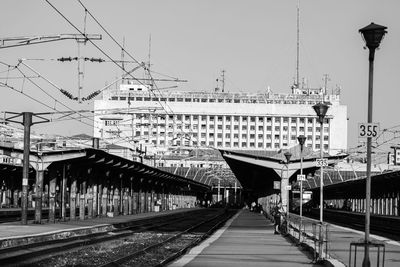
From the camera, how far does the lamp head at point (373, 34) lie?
1742 centimetres

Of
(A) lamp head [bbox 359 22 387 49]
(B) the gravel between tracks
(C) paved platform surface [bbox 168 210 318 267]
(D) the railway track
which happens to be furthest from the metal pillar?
(A) lamp head [bbox 359 22 387 49]

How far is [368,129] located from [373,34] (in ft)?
6.36

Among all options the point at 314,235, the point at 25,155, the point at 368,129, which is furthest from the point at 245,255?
the point at 25,155

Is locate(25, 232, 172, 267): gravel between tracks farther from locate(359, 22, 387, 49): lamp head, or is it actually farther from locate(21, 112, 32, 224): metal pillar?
locate(359, 22, 387, 49): lamp head

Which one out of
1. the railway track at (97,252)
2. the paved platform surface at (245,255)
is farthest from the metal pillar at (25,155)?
the paved platform surface at (245,255)

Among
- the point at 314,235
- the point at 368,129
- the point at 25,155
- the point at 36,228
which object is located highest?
the point at 368,129

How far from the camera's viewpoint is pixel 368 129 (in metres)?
17.9

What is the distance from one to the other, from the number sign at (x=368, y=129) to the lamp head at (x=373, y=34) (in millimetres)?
1589

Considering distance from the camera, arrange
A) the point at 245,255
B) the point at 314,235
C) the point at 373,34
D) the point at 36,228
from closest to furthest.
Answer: the point at 373,34 → the point at 314,235 → the point at 245,255 → the point at 36,228

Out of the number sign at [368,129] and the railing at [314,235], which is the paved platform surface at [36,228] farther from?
the number sign at [368,129]

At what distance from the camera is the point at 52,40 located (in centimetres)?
3142

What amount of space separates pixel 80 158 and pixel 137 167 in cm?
1845

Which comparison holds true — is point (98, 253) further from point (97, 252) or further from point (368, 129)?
point (368, 129)

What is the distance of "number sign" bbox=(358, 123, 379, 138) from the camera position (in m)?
17.9
